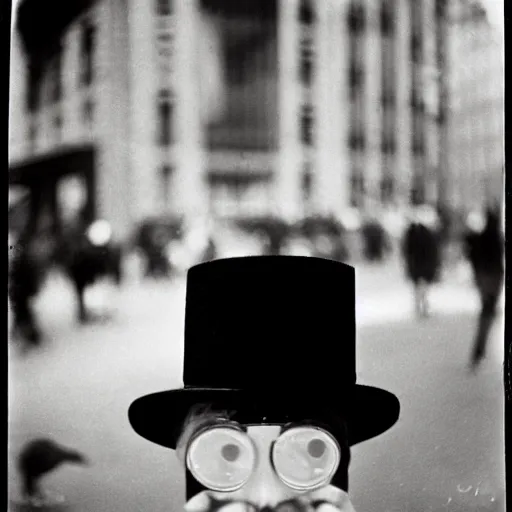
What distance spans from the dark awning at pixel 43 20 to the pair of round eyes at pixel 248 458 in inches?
29.6

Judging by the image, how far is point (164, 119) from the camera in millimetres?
1275

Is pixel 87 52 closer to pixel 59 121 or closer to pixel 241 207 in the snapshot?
pixel 59 121

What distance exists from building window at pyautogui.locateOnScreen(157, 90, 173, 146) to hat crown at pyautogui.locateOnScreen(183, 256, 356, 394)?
0.83 ft

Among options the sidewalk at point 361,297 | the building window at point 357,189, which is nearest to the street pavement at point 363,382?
the sidewalk at point 361,297

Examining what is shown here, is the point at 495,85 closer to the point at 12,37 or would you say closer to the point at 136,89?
the point at 136,89

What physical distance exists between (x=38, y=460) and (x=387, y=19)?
1.02 meters

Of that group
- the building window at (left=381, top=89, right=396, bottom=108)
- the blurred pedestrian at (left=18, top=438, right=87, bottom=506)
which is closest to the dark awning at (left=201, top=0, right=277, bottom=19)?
the building window at (left=381, top=89, right=396, bottom=108)

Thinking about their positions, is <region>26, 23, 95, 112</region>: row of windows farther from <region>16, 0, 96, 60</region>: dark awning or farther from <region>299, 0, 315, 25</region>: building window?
<region>299, 0, 315, 25</region>: building window

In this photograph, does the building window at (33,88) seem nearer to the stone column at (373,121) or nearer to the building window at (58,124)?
the building window at (58,124)

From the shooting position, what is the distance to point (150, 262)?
127cm

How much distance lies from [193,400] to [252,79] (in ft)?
1.90

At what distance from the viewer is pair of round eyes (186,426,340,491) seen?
3.54 feet

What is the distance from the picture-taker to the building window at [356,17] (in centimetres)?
130

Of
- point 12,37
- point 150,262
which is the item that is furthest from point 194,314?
point 12,37
